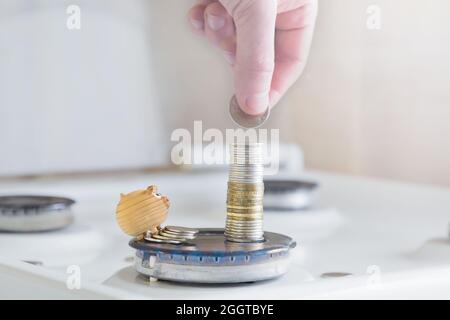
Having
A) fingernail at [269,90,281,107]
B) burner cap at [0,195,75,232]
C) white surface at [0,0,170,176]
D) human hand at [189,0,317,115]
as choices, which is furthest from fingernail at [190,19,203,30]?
white surface at [0,0,170,176]

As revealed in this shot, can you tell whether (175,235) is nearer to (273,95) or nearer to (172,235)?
(172,235)

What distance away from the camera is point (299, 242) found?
87 cm

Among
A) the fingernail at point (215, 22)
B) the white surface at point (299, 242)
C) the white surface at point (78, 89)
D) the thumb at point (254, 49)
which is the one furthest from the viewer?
the white surface at point (78, 89)

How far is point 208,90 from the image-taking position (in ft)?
4.78

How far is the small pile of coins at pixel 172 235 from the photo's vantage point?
0.63m

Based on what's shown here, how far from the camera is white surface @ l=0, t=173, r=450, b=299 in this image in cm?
60

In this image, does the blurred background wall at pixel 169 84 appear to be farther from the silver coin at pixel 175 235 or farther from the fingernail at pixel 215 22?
the silver coin at pixel 175 235

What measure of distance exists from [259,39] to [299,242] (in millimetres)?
240

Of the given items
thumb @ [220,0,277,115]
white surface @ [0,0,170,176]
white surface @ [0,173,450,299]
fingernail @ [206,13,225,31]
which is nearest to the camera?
white surface @ [0,173,450,299]

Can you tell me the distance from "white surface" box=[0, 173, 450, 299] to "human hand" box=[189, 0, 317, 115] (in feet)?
0.46

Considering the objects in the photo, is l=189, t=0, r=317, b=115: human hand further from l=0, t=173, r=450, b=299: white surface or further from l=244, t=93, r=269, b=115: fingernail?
l=0, t=173, r=450, b=299: white surface

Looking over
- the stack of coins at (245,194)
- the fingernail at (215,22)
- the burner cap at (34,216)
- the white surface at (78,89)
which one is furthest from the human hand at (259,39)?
the white surface at (78,89)
